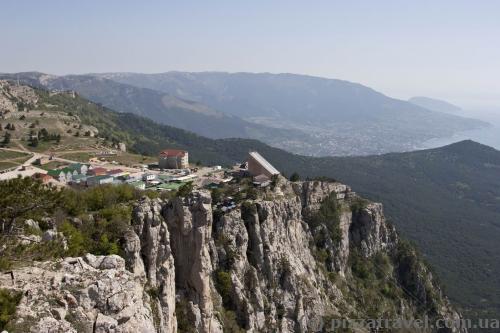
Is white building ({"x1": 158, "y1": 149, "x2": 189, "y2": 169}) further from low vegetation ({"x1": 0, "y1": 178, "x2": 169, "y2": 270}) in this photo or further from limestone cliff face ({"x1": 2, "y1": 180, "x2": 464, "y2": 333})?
low vegetation ({"x1": 0, "y1": 178, "x2": 169, "y2": 270})

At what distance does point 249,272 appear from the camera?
5328cm

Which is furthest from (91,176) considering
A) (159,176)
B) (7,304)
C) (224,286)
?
(7,304)

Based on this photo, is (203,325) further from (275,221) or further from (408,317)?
(408,317)

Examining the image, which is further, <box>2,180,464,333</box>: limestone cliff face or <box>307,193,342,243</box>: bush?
<box>307,193,342,243</box>: bush

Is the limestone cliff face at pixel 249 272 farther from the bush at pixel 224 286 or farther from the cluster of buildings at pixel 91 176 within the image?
the cluster of buildings at pixel 91 176

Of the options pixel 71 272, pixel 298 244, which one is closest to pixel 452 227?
pixel 298 244

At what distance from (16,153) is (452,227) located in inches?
5188

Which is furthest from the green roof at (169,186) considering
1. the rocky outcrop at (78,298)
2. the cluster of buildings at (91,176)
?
the rocky outcrop at (78,298)

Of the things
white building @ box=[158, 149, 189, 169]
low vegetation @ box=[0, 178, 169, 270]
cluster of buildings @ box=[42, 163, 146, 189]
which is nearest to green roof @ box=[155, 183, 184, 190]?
cluster of buildings @ box=[42, 163, 146, 189]

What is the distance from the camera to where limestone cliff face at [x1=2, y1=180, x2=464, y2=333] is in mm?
27344

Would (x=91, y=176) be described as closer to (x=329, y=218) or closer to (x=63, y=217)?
(x=63, y=217)

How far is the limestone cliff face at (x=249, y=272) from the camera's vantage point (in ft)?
89.7

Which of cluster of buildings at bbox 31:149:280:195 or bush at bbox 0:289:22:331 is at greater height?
bush at bbox 0:289:22:331

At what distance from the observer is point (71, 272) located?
89.6 feet
